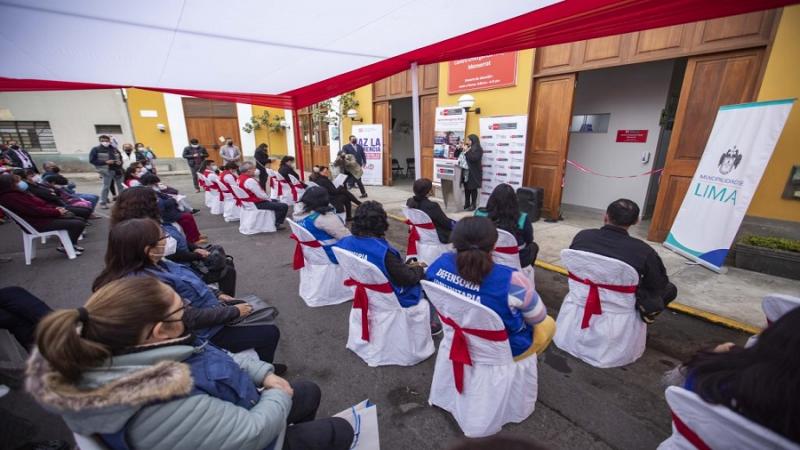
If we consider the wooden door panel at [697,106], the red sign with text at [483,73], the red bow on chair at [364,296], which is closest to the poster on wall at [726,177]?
the wooden door panel at [697,106]

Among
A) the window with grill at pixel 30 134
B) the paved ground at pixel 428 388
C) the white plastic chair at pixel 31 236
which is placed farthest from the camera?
the window with grill at pixel 30 134

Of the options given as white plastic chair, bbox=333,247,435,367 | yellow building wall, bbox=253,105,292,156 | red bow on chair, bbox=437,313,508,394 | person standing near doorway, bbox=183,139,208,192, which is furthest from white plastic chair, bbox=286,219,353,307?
yellow building wall, bbox=253,105,292,156

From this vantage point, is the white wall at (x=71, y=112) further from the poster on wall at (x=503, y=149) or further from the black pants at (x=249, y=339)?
the black pants at (x=249, y=339)

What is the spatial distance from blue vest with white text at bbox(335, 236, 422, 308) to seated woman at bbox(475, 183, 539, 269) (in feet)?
3.49

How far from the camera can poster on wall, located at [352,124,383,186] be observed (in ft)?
32.8

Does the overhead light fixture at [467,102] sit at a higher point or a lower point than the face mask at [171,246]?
higher

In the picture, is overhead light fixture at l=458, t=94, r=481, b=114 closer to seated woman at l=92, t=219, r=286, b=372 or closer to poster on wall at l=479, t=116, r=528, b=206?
poster on wall at l=479, t=116, r=528, b=206

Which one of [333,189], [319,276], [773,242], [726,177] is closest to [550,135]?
[726,177]

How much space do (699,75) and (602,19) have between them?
11.1ft

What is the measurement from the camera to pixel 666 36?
4.43m

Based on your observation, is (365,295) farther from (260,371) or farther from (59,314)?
(59,314)

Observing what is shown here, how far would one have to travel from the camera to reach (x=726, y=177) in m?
3.79

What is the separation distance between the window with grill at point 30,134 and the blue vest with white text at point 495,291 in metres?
17.7

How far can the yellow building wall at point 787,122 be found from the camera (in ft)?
11.4
